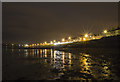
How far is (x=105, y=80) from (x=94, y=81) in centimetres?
87

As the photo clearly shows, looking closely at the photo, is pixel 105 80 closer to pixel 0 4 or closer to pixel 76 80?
pixel 76 80

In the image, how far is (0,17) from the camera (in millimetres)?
13289

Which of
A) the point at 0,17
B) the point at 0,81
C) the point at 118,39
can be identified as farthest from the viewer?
the point at 118,39

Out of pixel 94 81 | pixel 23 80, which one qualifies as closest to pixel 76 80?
pixel 94 81

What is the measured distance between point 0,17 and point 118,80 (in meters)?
18.0

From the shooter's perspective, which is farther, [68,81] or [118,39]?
[118,39]

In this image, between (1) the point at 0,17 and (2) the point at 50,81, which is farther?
(1) the point at 0,17

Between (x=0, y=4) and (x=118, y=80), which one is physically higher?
(x=0, y=4)

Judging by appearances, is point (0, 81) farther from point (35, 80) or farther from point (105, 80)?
point (105, 80)

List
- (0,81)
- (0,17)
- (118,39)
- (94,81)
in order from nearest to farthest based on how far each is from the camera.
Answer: (94,81), (0,81), (0,17), (118,39)

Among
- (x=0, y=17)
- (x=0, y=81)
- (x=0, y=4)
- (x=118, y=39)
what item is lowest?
(x=0, y=81)

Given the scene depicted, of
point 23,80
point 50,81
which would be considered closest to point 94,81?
point 50,81

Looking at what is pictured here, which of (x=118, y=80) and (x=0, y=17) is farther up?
(x=0, y=17)

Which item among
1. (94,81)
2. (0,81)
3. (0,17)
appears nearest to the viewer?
(94,81)
